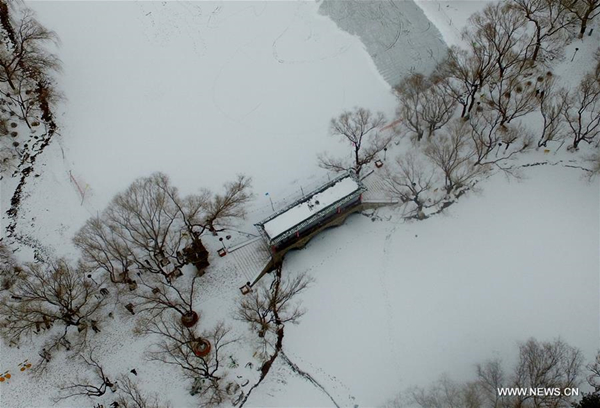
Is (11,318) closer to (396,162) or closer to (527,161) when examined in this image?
(396,162)

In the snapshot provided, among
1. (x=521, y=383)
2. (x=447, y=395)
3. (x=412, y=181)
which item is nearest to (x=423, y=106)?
(x=412, y=181)

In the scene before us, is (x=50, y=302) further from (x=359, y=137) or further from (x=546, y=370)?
(x=546, y=370)

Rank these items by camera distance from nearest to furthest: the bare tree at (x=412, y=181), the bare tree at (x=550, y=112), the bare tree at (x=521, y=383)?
the bare tree at (x=521, y=383) → the bare tree at (x=550, y=112) → the bare tree at (x=412, y=181)

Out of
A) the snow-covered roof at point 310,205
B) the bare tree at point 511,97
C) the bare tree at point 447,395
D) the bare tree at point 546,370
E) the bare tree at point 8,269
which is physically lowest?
the bare tree at point 546,370

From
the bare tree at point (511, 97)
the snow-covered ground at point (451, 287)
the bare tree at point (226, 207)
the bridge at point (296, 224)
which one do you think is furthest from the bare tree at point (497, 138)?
the bare tree at point (226, 207)

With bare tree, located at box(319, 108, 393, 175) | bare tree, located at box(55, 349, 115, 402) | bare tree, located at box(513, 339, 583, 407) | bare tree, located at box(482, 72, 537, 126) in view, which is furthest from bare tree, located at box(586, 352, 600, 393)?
bare tree, located at box(55, 349, 115, 402)

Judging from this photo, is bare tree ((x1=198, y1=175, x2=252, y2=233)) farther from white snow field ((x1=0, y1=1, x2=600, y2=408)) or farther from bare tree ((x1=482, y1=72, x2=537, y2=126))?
bare tree ((x1=482, y1=72, x2=537, y2=126))

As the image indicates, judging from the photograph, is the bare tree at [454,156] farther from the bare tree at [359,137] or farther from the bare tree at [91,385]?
the bare tree at [91,385]
